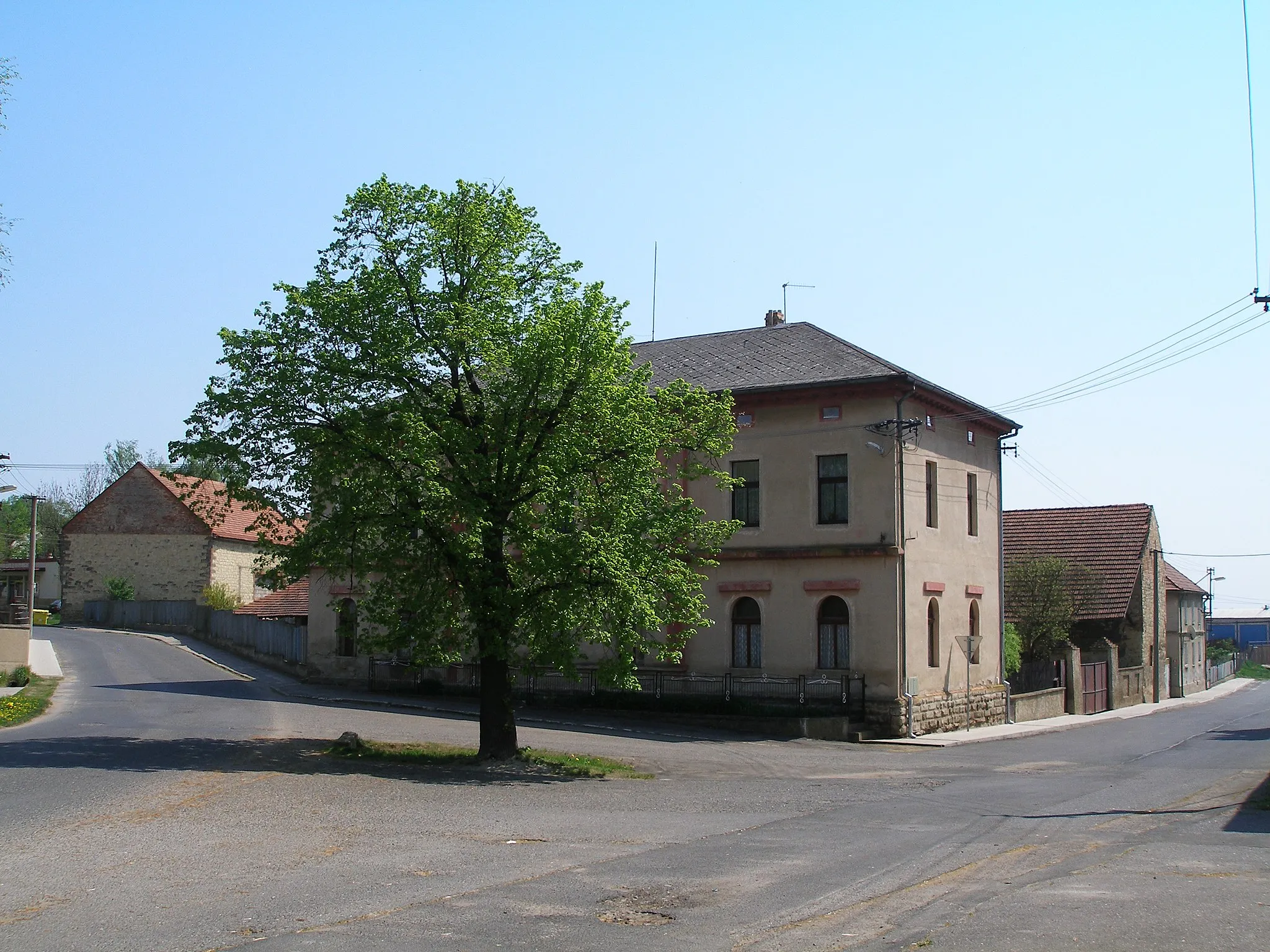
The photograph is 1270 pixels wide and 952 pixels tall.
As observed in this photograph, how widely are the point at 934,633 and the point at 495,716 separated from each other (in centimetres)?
1494

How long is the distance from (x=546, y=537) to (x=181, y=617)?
141 ft

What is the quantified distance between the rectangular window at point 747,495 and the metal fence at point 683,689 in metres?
4.14

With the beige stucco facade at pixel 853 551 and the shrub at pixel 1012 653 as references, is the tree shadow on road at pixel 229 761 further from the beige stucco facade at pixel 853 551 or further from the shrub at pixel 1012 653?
the shrub at pixel 1012 653

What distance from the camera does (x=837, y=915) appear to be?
354 inches

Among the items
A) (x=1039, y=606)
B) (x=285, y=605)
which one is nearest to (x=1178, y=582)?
(x=1039, y=606)

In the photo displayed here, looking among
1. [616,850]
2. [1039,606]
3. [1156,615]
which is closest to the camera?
[616,850]

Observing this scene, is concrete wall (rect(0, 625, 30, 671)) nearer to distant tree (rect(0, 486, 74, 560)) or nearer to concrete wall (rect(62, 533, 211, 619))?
concrete wall (rect(62, 533, 211, 619))

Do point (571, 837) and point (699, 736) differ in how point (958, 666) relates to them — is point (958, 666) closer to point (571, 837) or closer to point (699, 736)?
point (699, 736)

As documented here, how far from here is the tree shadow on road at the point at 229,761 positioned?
58.1 feet

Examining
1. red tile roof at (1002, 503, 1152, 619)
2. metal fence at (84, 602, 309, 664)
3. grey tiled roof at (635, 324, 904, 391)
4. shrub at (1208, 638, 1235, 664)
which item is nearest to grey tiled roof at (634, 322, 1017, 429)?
grey tiled roof at (635, 324, 904, 391)

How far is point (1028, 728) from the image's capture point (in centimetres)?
3219

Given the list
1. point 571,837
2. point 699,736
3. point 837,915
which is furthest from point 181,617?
point 837,915

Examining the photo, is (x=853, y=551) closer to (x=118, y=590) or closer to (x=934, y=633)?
(x=934, y=633)

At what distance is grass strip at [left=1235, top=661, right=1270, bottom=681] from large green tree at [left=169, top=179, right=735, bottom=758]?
77558 millimetres
